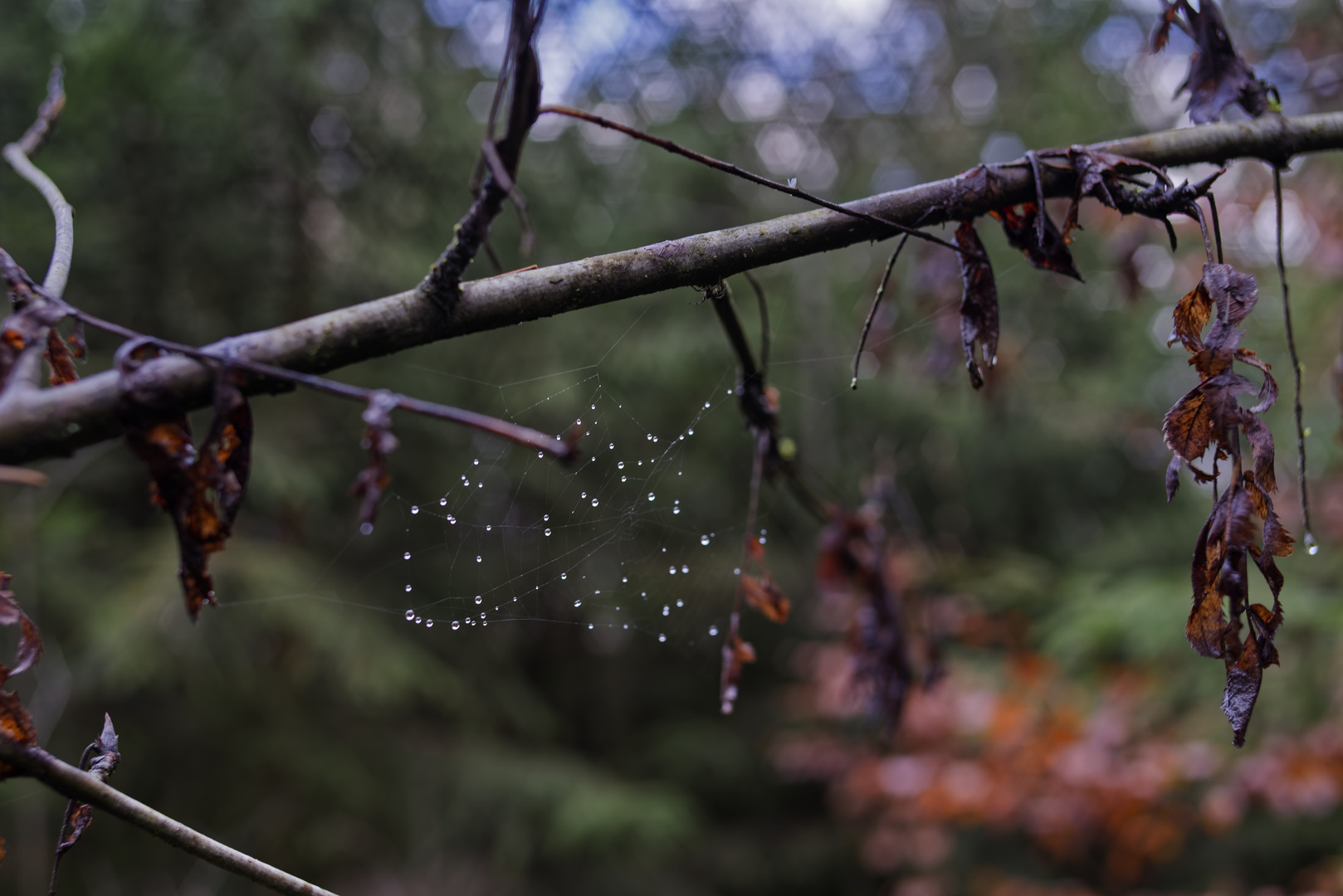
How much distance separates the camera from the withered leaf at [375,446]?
682mm

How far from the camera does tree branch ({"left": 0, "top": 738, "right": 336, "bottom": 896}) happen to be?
0.66 meters

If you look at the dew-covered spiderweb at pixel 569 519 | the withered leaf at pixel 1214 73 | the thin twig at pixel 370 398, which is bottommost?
the thin twig at pixel 370 398

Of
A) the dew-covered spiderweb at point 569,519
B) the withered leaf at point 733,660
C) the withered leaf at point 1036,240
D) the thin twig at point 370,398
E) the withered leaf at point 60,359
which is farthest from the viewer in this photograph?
the dew-covered spiderweb at point 569,519

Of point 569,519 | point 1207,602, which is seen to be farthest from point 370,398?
point 569,519

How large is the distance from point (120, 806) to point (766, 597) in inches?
38.9

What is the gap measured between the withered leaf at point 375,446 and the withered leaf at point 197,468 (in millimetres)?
115

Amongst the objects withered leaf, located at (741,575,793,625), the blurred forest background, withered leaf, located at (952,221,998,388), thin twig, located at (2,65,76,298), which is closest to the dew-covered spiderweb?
the blurred forest background

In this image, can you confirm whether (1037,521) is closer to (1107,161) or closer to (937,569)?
(937,569)

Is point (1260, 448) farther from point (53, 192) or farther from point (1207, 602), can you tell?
point (53, 192)

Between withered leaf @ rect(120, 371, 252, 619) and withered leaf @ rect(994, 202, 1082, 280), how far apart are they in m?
0.88

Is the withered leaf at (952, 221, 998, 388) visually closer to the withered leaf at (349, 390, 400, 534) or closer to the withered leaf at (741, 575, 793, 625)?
the withered leaf at (741, 575, 793, 625)

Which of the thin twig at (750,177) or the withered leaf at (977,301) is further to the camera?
the withered leaf at (977,301)

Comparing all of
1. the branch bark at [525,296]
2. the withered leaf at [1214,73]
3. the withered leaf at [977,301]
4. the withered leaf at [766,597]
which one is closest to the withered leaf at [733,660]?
the withered leaf at [766,597]

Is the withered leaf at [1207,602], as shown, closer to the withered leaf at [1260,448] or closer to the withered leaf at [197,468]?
the withered leaf at [1260,448]
